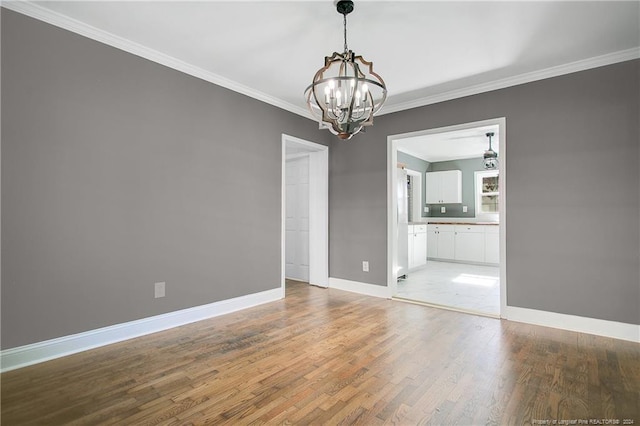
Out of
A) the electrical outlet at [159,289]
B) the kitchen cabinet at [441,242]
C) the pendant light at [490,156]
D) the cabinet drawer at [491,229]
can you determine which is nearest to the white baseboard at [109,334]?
the electrical outlet at [159,289]

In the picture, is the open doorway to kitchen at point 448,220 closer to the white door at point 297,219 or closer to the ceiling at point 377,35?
the ceiling at point 377,35

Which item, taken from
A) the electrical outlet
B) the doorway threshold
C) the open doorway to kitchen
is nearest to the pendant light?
the open doorway to kitchen

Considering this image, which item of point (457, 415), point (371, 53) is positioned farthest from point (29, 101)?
point (457, 415)

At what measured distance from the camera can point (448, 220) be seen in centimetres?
820

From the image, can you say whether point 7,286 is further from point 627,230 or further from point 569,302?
point 627,230

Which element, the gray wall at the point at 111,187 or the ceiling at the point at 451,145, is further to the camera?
the ceiling at the point at 451,145

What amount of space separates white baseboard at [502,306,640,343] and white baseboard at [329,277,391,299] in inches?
56.7

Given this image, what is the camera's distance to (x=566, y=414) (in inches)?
68.4

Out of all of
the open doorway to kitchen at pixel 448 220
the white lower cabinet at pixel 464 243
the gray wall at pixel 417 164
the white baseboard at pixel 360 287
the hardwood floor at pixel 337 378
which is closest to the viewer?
the hardwood floor at pixel 337 378

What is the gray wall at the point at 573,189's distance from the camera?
2877 mm

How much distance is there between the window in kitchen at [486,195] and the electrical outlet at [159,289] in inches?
284

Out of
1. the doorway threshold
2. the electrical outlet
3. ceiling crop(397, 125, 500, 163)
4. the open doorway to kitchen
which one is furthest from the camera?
ceiling crop(397, 125, 500, 163)

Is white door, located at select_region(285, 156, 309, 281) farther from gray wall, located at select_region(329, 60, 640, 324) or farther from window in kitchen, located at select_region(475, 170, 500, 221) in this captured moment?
window in kitchen, located at select_region(475, 170, 500, 221)

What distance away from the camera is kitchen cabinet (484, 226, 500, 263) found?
683 centimetres
